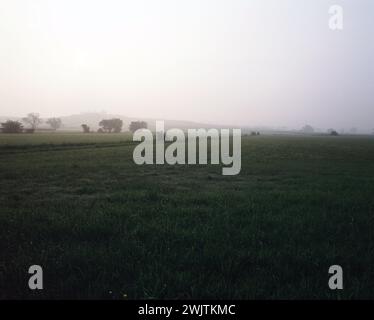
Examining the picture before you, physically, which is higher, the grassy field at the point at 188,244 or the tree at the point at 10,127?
the tree at the point at 10,127

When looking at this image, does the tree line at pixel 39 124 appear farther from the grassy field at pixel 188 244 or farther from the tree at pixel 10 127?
the grassy field at pixel 188 244

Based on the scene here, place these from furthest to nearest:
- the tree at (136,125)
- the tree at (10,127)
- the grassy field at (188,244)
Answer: the tree at (136,125)
the tree at (10,127)
the grassy field at (188,244)

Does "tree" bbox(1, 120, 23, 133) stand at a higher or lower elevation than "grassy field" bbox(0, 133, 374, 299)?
higher

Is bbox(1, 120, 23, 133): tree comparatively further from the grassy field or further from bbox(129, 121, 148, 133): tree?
the grassy field

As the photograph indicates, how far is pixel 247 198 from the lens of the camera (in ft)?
38.2

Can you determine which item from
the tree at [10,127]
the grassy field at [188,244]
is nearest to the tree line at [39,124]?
the tree at [10,127]

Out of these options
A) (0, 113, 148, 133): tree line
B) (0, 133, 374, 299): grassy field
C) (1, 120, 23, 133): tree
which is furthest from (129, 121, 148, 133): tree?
(0, 133, 374, 299): grassy field

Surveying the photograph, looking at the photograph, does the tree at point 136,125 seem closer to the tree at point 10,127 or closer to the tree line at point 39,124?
the tree line at point 39,124

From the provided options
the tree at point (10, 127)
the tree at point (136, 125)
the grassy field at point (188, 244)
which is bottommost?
the grassy field at point (188, 244)

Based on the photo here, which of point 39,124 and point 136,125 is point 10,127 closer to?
point 39,124

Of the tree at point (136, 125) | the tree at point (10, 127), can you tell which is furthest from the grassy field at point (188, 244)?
the tree at point (136, 125)

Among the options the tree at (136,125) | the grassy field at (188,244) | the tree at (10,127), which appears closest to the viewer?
the grassy field at (188,244)

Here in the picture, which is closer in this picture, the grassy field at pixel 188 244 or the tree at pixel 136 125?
the grassy field at pixel 188 244

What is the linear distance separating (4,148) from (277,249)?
41.9 metres
